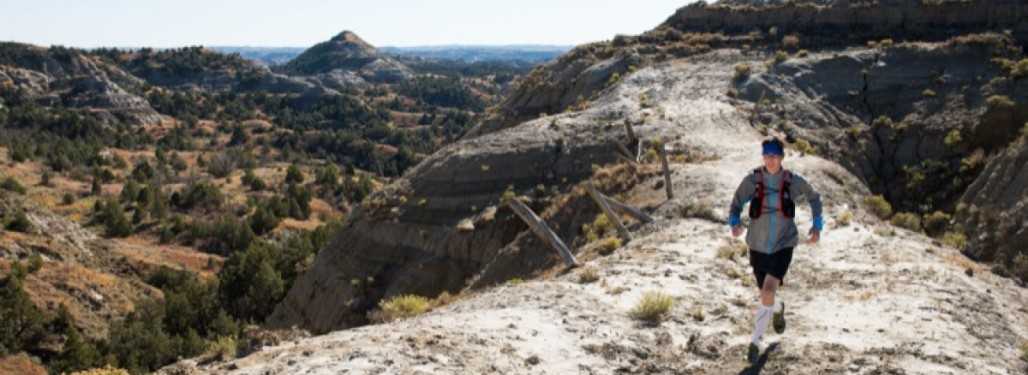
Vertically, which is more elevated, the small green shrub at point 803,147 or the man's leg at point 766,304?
the man's leg at point 766,304

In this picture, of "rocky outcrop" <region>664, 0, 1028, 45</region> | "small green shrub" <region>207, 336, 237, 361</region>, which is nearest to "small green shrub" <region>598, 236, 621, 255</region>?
"small green shrub" <region>207, 336, 237, 361</region>

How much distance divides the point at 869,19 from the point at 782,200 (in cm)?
3579

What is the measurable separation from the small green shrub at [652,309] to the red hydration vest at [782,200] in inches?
88.8

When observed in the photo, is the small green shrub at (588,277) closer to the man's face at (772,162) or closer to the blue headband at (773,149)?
the man's face at (772,162)

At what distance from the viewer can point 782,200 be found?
28.6 feet

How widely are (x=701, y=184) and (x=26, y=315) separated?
127 feet

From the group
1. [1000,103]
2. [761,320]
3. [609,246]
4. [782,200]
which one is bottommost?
[609,246]

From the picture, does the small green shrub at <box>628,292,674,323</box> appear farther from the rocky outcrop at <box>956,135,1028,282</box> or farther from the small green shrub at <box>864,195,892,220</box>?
the small green shrub at <box>864,195,892,220</box>

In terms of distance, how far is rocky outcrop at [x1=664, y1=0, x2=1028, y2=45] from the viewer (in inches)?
1459

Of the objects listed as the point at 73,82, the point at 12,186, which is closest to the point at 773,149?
the point at 12,186

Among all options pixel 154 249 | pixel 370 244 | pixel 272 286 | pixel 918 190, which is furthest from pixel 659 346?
pixel 154 249

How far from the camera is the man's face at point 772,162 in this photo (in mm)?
8641

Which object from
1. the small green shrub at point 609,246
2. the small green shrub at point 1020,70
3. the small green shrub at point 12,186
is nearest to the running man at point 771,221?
the small green shrub at point 609,246

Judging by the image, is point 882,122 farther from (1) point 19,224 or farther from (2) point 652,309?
(1) point 19,224
